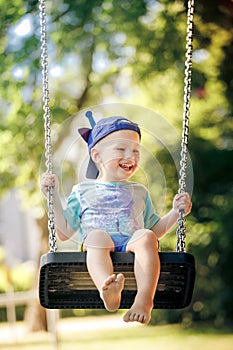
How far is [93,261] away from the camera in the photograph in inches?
58.4

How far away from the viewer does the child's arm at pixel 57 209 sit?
1609 mm

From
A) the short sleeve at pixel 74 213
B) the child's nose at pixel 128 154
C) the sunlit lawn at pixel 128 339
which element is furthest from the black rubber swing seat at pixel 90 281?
the sunlit lawn at pixel 128 339

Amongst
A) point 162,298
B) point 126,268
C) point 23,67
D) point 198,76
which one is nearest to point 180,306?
point 162,298

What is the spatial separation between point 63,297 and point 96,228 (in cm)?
18

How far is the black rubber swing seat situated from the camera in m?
1.50

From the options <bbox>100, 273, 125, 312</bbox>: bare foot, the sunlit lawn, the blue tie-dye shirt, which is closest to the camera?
<bbox>100, 273, 125, 312</bbox>: bare foot

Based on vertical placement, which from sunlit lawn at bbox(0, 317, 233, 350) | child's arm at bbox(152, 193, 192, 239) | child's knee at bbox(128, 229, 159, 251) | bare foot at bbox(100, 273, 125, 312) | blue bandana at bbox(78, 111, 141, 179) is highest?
blue bandana at bbox(78, 111, 141, 179)

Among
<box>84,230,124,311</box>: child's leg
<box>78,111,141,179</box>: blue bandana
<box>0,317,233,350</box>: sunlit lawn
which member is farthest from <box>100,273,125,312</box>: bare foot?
<box>0,317,233,350</box>: sunlit lawn

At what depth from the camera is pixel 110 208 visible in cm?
159

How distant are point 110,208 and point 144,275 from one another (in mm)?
187

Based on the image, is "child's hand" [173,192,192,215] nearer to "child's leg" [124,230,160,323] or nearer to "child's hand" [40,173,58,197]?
"child's leg" [124,230,160,323]

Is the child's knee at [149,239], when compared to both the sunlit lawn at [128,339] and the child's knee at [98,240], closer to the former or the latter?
the child's knee at [98,240]

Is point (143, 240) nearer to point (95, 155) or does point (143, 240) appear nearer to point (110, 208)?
point (110, 208)

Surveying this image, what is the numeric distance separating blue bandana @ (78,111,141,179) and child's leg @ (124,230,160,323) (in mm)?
254
